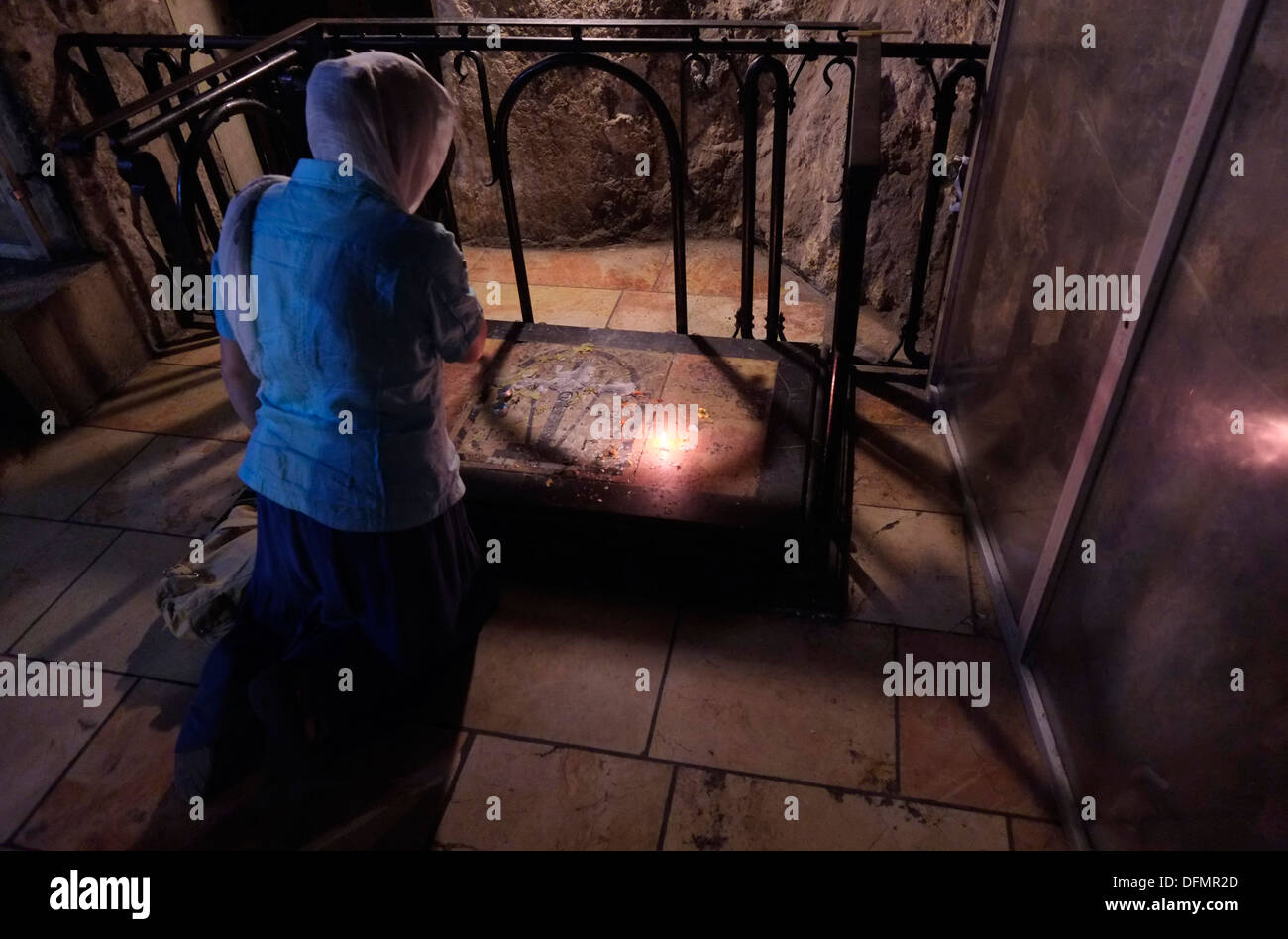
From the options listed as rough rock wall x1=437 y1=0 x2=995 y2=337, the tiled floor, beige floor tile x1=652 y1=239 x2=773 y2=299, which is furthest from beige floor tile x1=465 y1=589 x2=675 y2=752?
beige floor tile x1=652 y1=239 x2=773 y2=299

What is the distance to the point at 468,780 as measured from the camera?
7.70 feet

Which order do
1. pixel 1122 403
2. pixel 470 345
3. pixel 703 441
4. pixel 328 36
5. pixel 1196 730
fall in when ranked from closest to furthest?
pixel 1196 730 → pixel 1122 403 → pixel 470 345 → pixel 703 441 → pixel 328 36

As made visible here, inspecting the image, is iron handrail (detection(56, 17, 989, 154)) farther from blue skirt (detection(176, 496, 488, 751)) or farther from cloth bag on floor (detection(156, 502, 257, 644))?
blue skirt (detection(176, 496, 488, 751))

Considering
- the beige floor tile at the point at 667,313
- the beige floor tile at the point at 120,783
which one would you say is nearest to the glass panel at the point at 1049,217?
the beige floor tile at the point at 667,313

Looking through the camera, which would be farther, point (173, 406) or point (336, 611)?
point (173, 406)

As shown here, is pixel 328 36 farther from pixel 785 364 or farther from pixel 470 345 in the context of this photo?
pixel 785 364

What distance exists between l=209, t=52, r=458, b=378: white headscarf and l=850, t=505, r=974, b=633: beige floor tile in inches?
77.3

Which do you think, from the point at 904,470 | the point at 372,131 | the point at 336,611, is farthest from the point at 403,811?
the point at 904,470

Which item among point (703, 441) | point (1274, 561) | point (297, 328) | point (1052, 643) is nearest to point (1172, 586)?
point (1274, 561)

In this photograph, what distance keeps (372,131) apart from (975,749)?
2314 millimetres

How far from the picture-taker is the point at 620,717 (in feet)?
8.19

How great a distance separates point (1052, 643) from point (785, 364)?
1.52m

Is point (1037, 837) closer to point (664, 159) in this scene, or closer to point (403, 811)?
point (403, 811)

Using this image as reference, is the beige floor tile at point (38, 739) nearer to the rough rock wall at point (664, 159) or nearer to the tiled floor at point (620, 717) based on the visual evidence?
the tiled floor at point (620, 717)
